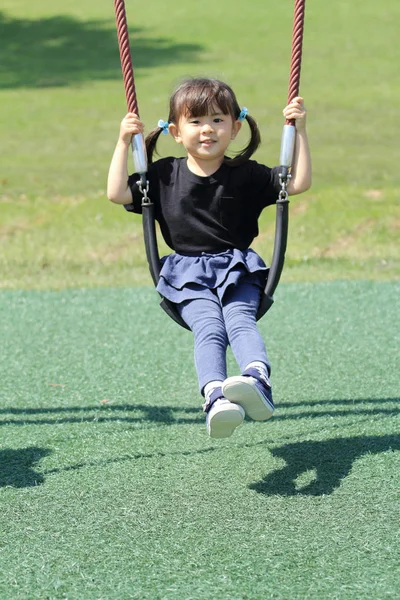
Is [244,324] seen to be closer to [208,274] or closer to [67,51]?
[208,274]

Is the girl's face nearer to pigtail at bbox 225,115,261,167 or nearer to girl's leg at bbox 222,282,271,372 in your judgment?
pigtail at bbox 225,115,261,167

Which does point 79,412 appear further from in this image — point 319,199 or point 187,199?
point 319,199

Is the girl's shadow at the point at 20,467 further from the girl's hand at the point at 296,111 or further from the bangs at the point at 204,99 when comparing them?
the girl's hand at the point at 296,111

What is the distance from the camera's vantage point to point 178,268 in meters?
3.93

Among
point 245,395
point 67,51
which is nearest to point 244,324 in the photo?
point 245,395

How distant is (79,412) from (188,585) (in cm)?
203

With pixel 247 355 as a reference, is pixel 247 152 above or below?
above

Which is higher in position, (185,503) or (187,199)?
(187,199)

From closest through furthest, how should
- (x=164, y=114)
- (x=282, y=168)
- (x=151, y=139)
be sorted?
(x=282, y=168)
(x=151, y=139)
(x=164, y=114)

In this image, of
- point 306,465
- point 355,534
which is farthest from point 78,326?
point 355,534

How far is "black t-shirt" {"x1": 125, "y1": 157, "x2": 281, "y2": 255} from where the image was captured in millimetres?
3930

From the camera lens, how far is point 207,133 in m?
3.87

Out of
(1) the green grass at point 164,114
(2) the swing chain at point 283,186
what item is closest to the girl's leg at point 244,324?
(2) the swing chain at point 283,186

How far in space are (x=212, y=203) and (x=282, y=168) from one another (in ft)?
1.04
